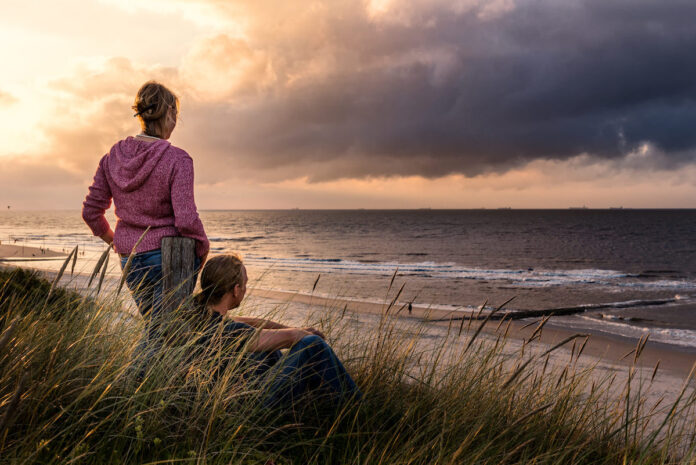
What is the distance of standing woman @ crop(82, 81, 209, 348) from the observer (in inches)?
127

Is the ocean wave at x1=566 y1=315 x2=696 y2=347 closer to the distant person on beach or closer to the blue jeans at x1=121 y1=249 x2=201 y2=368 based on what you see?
the distant person on beach

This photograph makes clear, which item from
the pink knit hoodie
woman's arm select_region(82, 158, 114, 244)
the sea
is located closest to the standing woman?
the pink knit hoodie

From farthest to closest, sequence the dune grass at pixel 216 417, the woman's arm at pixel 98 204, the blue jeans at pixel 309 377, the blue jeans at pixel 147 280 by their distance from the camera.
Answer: the woman's arm at pixel 98 204
the blue jeans at pixel 147 280
the blue jeans at pixel 309 377
the dune grass at pixel 216 417

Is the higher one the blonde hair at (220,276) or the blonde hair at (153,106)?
the blonde hair at (153,106)

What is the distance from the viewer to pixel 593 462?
293 cm

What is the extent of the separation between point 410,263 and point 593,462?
107ft

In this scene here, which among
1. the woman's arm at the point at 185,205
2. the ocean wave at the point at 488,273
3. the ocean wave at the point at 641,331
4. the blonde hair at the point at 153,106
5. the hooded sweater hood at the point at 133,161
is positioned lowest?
the ocean wave at the point at 488,273

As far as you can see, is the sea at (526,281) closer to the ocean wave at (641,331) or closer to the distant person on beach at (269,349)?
the ocean wave at (641,331)

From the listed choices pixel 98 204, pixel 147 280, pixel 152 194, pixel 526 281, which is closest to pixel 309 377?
pixel 147 280

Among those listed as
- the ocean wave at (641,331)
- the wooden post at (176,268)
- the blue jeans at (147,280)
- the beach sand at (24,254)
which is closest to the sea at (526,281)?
the ocean wave at (641,331)

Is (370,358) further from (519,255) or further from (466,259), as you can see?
(519,255)

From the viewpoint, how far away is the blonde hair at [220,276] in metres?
3.09

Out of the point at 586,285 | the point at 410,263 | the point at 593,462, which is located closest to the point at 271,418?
the point at 593,462

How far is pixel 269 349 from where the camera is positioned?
9.78 ft
